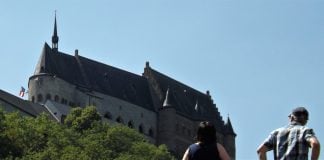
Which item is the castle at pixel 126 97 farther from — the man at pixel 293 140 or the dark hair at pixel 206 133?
the dark hair at pixel 206 133

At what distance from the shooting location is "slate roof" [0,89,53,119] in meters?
110

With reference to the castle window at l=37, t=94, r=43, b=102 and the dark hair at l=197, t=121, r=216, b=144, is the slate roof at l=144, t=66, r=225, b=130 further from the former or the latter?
the dark hair at l=197, t=121, r=216, b=144

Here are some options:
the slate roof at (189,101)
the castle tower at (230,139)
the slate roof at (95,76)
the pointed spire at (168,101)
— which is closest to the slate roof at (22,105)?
the slate roof at (95,76)

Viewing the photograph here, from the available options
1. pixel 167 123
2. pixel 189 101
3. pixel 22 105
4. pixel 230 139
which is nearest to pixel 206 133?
pixel 22 105

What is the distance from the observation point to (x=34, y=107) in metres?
114

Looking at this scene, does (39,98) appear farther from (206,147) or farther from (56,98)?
(206,147)

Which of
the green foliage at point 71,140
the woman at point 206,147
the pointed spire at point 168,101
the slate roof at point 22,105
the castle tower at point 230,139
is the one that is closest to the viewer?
the woman at point 206,147

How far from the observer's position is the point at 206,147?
1253 centimetres

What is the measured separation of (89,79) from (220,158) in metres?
116

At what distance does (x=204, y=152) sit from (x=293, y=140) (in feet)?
4.05

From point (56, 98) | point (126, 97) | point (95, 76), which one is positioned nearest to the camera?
point (56, 98)

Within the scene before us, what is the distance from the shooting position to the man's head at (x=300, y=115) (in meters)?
12.9

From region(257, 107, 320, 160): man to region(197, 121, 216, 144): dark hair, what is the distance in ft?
1.99

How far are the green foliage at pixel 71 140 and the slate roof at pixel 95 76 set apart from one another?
18018 mm
